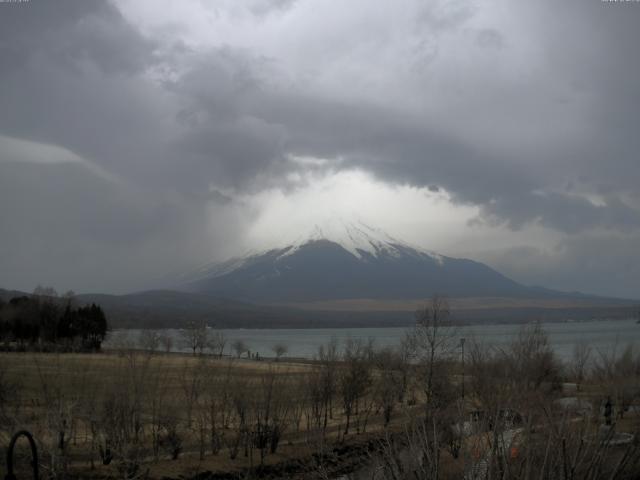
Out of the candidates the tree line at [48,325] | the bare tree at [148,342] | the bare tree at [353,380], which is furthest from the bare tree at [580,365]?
the tree line at [48,325]

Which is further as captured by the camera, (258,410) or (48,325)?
(48,325)

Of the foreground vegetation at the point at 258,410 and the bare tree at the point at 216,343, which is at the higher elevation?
the foreground vegetation at the point at 258,410

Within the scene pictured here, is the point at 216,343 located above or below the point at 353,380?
below

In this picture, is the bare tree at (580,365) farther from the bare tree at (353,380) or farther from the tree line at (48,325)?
the tree line at (48,325)

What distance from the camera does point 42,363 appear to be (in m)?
60.2

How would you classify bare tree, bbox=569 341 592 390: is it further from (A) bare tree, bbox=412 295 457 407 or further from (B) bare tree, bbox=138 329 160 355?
(B) bare tree, bbox=138 329 160 355

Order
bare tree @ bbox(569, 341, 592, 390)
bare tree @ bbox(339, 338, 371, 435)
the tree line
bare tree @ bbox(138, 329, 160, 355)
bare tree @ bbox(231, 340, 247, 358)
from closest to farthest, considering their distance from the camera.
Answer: bare tree @ bbox(339, 338, 371, 435) < bare tree @ bbox(569, 341, 592, 390) < bare tree @ bbox(138, 329, 160, 355) < the tree line < bare tree @ bbox(231, 340, 247, 358)

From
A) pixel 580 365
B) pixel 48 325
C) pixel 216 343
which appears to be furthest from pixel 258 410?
pixel 216 343

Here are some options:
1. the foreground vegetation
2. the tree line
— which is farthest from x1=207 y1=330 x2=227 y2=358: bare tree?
the foreground vegetation

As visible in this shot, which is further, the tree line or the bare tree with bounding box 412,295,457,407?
the tree line

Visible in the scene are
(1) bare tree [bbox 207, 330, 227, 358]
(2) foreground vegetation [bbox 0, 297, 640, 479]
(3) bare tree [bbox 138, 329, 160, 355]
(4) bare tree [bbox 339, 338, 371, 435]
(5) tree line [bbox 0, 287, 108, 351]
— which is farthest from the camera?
(1) bare tree [bbox 207, 330, 227, 358]

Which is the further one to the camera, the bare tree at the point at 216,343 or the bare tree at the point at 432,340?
the bare tree at the point at 216,343

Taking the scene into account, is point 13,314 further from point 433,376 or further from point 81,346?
point 433,376

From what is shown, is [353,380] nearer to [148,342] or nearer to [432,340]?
[432,340]
